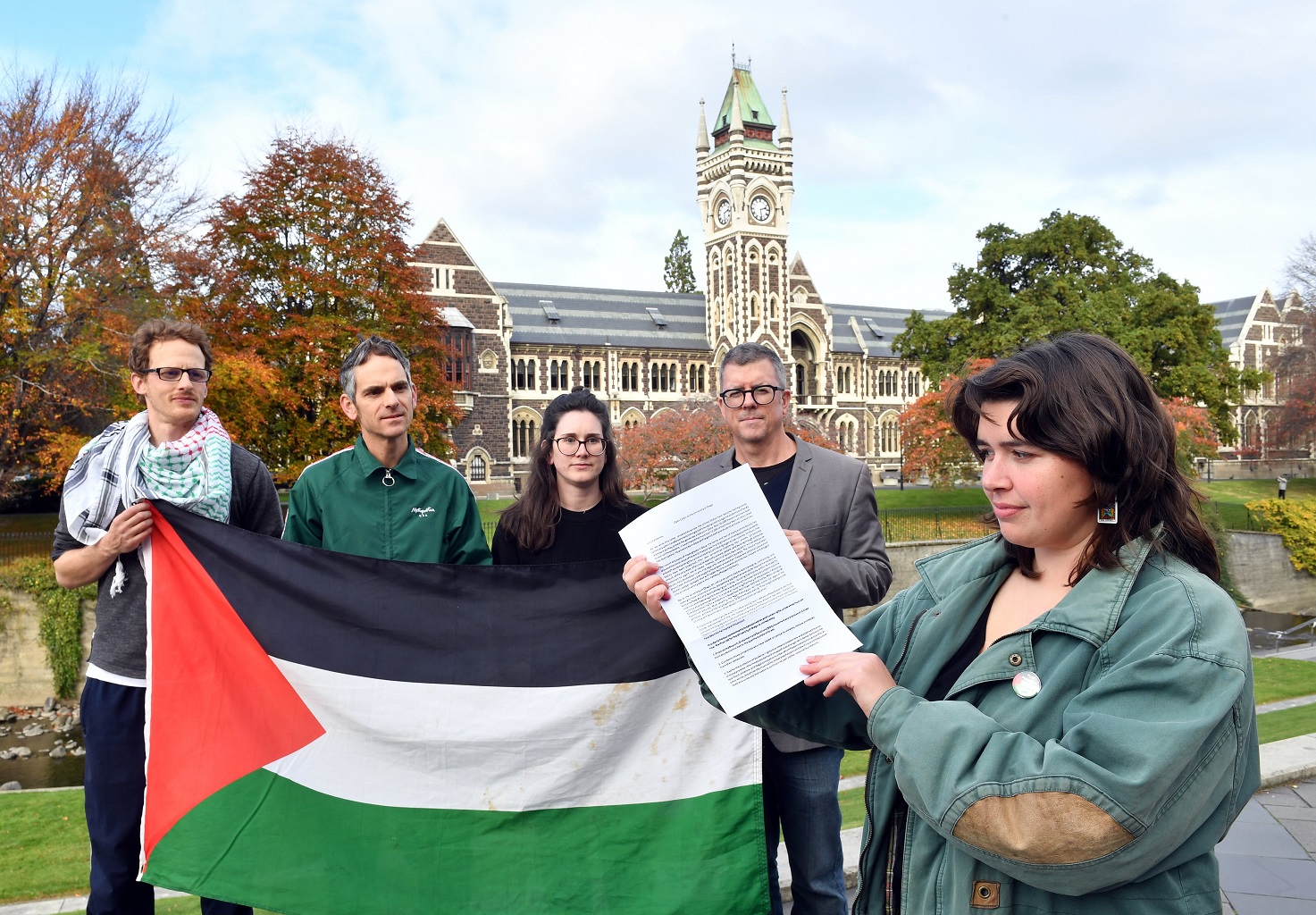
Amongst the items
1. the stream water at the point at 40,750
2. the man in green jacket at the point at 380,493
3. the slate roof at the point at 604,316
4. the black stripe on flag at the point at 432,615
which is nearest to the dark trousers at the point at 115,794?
the black stripe on flag at the point at 432,615

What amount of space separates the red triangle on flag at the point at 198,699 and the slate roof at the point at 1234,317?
223 ft

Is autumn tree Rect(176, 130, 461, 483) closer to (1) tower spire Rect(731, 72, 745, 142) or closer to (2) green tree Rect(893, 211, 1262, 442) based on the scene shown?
(2) green tree Rect(893, 211, 1262, 442)

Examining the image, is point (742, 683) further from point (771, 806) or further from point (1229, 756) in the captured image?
point (771, 806)

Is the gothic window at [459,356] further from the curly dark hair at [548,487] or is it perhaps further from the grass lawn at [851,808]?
the curly dark hair at [548,487]

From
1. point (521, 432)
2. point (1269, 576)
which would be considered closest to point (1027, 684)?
point (1269, 576)

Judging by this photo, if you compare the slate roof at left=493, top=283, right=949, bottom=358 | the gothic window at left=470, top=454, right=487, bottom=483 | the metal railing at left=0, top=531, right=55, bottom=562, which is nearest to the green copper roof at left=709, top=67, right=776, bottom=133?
the slate roof at left=493, top=283, right=949, bottom=358

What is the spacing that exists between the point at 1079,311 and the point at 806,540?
2585 cm

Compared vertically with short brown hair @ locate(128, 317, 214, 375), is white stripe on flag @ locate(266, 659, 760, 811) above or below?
below

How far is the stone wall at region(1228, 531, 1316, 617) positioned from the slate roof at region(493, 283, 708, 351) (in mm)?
33474

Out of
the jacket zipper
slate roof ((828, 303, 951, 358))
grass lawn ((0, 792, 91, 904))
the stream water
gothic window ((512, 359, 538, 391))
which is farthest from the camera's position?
slate roof ((828, 303, 951, 358))

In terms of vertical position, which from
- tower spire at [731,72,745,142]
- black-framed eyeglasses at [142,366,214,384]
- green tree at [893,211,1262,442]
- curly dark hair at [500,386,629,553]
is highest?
tower spire at [731,72,745,142]

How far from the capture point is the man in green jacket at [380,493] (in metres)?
3.66

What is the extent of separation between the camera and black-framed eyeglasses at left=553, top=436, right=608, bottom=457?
12.0ft

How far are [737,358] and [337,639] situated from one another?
179cm
